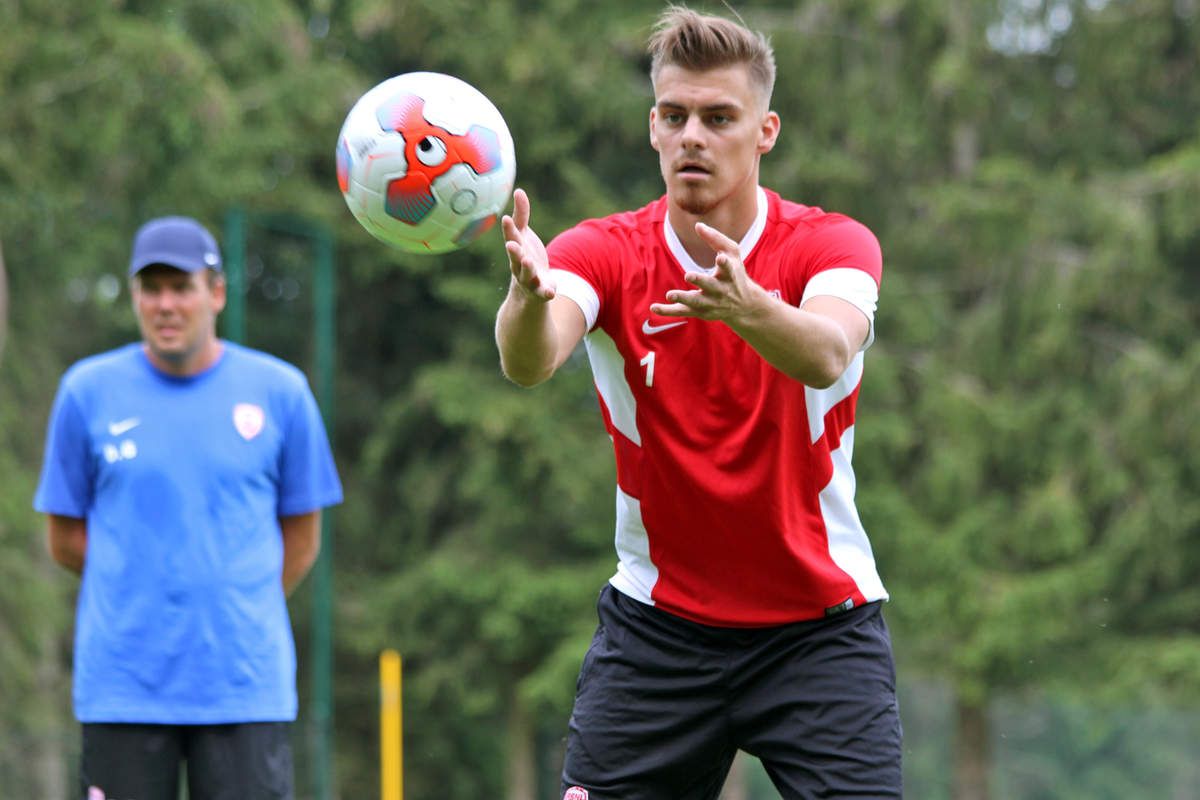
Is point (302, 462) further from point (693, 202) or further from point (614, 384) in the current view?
point (693, 202)

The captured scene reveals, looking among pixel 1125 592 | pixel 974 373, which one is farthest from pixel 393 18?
pixel 1125 592

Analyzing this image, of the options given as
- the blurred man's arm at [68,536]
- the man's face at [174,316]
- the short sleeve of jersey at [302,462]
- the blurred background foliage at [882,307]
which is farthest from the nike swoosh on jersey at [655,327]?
the blurred background foliage at [882,307]

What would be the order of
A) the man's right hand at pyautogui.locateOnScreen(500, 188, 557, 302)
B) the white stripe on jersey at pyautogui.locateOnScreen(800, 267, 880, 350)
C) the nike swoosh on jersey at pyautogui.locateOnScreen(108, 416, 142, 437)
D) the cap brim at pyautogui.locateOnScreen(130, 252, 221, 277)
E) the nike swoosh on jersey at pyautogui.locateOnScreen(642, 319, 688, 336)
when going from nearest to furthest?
1. the man's right hand at pyautogui.locateOnScreen(500, 188, 557, 302)
2. the white stripe on jersey at pyautogui.locateOnScreen(800, 267, 880, 350)
3. the nike swoosh on jersey at pyautogui.locateOnScreen(642, 319, 688, 336)
4. the nike swoosh on jersey at pyautogui.locateOnScreen(108, 416, 142, 437)
5. the cap brim at pyautogui.locateOnScreen(130, 252, 221, 277)

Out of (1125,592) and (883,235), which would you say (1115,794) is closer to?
(1125,592)

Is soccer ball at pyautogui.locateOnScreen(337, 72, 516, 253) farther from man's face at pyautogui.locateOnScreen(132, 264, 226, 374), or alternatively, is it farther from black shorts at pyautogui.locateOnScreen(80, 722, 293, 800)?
black shorts at pyautogui.locateOnScreen(80, 722, 293, 800)

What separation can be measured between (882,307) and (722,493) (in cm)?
1290

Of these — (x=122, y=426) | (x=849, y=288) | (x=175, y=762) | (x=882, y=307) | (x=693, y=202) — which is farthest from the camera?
(x=882, y=307)

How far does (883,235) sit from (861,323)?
46.3 feet

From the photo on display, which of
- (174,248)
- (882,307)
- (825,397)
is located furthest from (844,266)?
(882,307)

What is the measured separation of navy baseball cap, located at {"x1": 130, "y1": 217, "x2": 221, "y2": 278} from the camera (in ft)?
15.7

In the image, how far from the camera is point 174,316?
475 centimetres

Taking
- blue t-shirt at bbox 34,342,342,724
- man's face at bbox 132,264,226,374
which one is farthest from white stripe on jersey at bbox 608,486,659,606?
man's face at bbox 132,264,226,374

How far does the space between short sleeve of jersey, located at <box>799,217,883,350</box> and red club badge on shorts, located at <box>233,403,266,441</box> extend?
2.05 meters

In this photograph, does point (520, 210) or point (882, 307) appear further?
point (882, 307)
